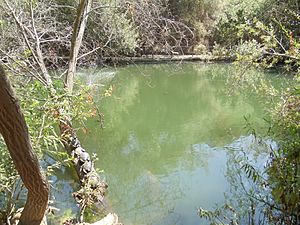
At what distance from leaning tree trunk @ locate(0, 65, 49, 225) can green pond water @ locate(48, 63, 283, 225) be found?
188 cm

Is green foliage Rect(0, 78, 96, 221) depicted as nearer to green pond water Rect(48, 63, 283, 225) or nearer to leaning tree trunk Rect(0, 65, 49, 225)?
leaning tree trunk Rect(0, 65, 49, 225)

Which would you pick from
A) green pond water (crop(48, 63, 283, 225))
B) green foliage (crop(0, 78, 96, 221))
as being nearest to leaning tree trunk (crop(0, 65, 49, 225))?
green foliage (crop(0, 78, 96, 221))

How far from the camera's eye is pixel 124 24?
47.9ft

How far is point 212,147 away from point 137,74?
8439 mm

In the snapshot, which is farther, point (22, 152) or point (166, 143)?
point (166, 143)

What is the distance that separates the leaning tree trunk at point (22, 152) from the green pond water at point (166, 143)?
1875 millimetres

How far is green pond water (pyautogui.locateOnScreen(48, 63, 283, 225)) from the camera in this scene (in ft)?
15.6

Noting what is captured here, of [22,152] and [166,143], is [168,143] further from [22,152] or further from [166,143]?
[22,152]

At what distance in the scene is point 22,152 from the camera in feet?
7.01

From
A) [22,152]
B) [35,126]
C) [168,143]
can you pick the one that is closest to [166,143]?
[168,143]

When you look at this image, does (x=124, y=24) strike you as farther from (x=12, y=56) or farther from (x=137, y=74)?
(x=12, y=56)

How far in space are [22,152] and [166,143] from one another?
17.8ft

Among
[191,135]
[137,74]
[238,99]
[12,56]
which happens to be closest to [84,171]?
[12,56]

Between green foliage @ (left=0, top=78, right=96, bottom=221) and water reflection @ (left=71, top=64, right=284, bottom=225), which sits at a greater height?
green foliage @ (left=0, top=78, right=96, bottom=221)
